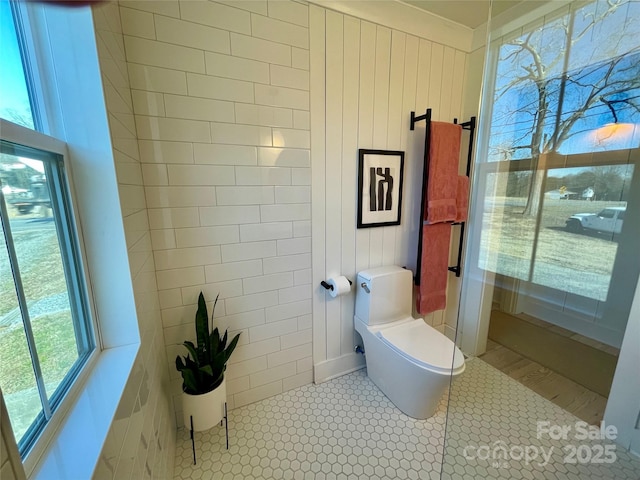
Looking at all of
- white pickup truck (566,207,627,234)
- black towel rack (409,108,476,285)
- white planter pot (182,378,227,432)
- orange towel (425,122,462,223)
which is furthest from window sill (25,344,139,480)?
white pickup truck (566,207,627,234)

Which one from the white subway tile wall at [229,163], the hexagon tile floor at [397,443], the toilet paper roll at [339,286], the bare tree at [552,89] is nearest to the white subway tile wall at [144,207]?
the white subway tile wall at [229,163]

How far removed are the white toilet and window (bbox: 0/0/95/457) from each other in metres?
1.46

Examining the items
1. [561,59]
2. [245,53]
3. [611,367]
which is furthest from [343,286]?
[561,59]

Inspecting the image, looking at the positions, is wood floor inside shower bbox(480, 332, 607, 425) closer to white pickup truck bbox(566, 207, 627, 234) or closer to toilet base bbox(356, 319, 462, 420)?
toilet base bbox(356, 319, 462, 420)

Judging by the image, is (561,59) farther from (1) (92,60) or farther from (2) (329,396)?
(2) (329,396)

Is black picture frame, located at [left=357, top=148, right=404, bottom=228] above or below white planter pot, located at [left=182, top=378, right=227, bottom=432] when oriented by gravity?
above

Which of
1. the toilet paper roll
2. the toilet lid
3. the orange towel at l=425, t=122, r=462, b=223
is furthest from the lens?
the orange towel at l=425, t=122, r=462, b=223

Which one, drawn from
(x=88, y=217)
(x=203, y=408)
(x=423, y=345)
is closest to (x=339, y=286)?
(x=423, y=345)

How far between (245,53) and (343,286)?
1.43 metres

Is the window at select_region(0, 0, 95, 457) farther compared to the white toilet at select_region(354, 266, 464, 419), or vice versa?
the white toilet at select_region(354, 266, 464, 419)

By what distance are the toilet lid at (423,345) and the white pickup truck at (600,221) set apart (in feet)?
A: 3.98

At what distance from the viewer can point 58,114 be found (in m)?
0.83

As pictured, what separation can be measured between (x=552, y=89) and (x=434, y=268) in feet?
4.62

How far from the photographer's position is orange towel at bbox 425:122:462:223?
189 cm
